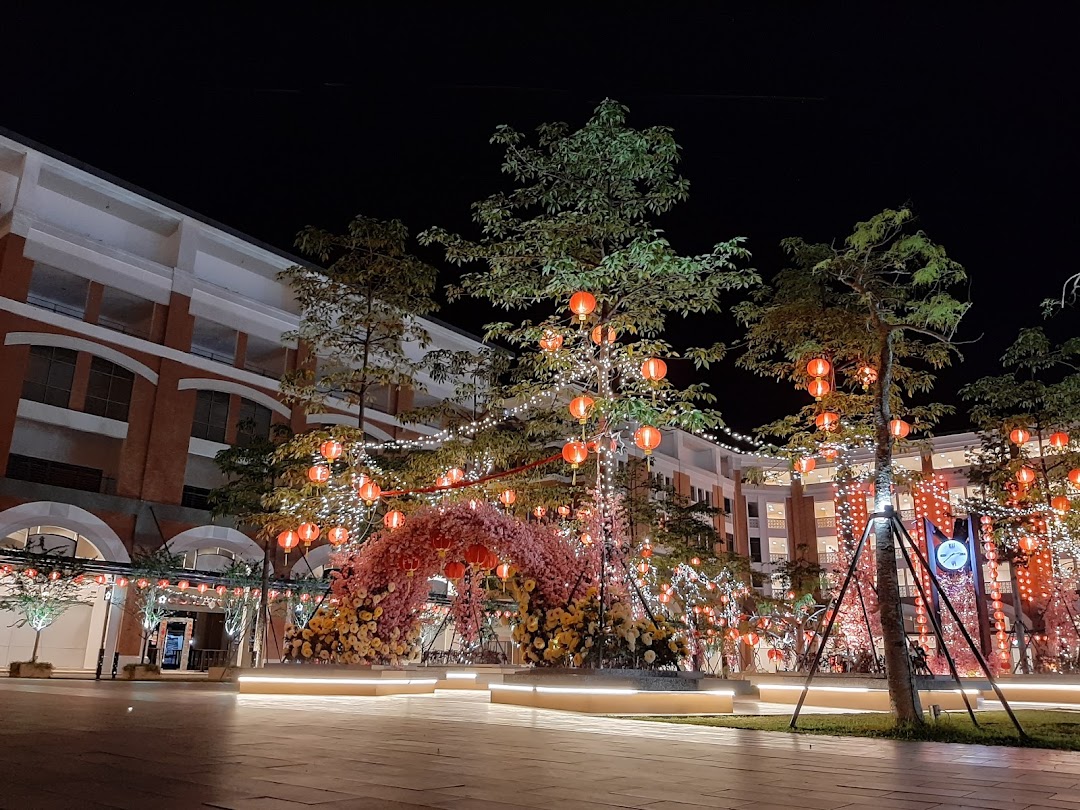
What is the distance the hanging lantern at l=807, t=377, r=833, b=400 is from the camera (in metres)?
11.7

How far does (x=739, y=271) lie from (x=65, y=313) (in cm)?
2145

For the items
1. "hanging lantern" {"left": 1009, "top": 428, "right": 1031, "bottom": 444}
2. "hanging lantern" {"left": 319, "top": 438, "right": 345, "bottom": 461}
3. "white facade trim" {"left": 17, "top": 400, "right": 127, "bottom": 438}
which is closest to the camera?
"hanging lantern" {"left": 319, "top": 438, "right": 345, "bottom": 461}

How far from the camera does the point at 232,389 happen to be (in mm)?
28422

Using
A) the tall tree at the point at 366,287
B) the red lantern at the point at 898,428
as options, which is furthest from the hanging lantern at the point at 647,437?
the tall tree at the point at 366,287

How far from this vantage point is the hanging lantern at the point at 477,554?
12.7m

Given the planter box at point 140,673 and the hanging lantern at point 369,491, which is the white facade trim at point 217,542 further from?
the hanging lantern at point 369,491

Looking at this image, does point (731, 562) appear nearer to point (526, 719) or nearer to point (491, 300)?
point (491, 300)

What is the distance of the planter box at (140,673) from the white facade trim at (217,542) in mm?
3989

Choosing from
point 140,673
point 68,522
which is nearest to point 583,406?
point 140,673

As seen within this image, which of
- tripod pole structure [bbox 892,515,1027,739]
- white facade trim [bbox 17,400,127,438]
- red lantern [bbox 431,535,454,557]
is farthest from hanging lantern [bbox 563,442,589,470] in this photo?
white facade trim [bbox 17,400,127,438]

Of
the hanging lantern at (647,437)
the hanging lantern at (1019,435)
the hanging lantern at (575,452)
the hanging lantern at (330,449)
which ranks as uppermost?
the hanging lantern at (1019,435)

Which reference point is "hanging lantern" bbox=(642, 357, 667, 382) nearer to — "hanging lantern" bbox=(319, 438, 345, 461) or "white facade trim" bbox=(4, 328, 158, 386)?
"hanging lantern" bbox=(319, 438, 345, 461)

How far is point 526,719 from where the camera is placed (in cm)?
883

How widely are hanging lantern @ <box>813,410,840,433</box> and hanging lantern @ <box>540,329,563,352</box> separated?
3.88 metres
